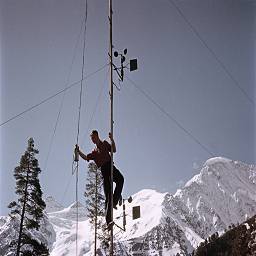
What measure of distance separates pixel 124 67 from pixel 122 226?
3.41m

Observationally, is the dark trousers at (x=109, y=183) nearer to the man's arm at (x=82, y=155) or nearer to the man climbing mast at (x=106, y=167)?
the man climbing mast at (x=106, y=167)

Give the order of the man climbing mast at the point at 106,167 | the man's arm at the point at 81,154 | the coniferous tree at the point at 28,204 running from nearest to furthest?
the man climbing mast at the point at 106,167
the man's arm at the point at 81,154
the coniferous tree at the point at 28,204

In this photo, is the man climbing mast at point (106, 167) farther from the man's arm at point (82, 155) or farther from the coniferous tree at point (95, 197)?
the coniferous tree at point (95, 197)

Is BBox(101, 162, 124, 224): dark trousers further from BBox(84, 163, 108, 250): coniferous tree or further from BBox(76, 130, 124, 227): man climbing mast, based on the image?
BBox(84, 163, 108, 250): coniferous tree

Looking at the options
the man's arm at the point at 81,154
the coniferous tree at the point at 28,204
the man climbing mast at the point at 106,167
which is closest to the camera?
the man climbing mast at the point at 106,167

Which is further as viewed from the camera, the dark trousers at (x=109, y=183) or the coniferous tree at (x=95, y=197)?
the coniferous tree at (x=95, y=197)

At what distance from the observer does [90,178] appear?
34.8 m

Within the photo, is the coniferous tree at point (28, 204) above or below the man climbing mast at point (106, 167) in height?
above

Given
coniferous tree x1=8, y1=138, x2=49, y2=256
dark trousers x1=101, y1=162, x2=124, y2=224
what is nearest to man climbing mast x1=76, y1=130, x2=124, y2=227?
dark trousers x1=101, y1=162, x2=124, y2=224

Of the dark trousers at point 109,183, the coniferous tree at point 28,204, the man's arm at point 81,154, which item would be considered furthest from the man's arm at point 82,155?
the coniferous tree at point 28,204

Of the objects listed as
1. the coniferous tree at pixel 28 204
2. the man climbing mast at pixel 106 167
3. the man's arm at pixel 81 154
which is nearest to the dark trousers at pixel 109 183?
the man climbing mast at pixel 106 167

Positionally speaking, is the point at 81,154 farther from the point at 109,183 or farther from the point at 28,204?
the point at 28,204

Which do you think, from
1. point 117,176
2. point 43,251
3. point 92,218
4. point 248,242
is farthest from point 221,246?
point 117,176

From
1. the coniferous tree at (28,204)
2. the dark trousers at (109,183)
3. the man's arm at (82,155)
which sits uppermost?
the coniferous tree at (28,204)
